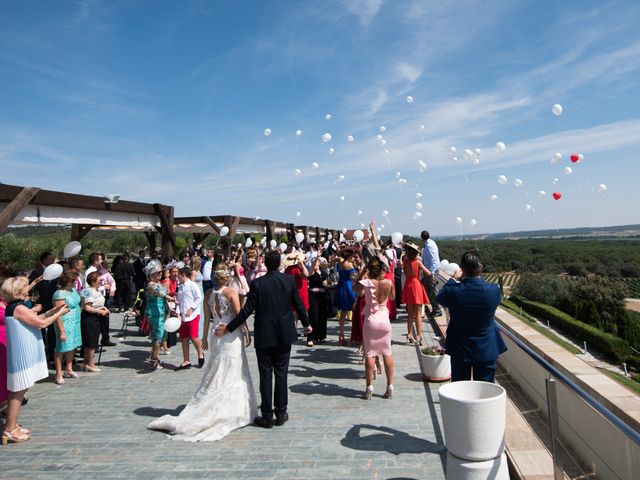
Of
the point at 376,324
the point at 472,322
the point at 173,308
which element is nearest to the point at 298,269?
the point at 173,308

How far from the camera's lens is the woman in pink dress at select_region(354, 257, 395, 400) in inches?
211

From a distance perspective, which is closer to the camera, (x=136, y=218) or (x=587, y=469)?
(x=587, y=469)

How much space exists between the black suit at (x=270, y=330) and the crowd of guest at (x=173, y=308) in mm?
548

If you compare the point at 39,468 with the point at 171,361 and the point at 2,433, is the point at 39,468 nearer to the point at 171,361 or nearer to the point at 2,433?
the point at 2,433

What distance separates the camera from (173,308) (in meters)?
7.43

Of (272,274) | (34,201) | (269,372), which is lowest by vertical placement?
(269,372)

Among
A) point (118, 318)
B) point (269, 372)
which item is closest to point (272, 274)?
point (269, 372)

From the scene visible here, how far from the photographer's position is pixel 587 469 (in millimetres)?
3635

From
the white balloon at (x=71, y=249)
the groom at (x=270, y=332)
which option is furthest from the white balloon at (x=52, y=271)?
the groom at (x=270, y=332)

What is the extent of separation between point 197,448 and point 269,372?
3.25 ft

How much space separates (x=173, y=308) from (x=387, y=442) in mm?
4532

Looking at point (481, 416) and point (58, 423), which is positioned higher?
point (481, 416)

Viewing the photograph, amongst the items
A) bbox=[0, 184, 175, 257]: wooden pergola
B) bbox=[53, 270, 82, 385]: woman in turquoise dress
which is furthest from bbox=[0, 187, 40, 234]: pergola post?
bbox=[53, 270, 82, 385]: woman in turquoise dress

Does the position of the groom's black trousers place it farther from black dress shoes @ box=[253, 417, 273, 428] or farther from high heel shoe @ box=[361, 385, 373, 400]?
high heel shoe @ box=[361, 385, 373, 400]
